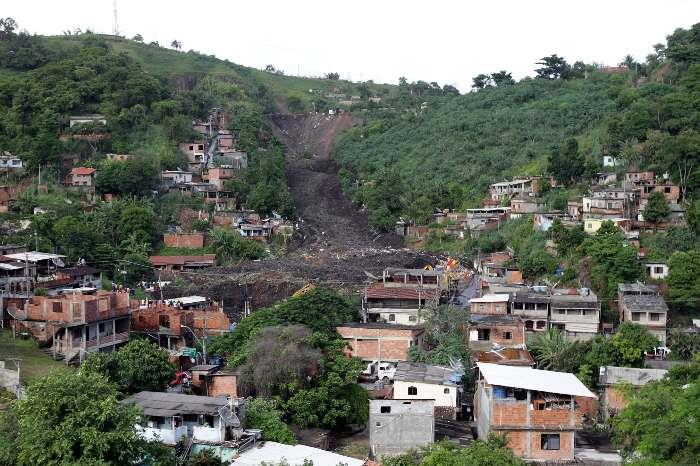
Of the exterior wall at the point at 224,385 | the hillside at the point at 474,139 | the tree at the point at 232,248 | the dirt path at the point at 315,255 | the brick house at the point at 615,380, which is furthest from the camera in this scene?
the hillside at the point at 474,139

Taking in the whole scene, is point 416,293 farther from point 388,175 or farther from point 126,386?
point 388,175

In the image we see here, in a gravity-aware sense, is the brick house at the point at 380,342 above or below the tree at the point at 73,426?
below

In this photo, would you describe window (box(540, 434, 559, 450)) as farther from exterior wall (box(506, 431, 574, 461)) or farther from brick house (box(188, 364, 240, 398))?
brick house (box(188, 364, 240, 398))

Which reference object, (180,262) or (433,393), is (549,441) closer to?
(433,393)

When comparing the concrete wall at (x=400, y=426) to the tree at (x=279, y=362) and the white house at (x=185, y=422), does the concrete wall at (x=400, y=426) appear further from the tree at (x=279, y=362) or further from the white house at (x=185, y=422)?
the white house at (x=185, y=422)

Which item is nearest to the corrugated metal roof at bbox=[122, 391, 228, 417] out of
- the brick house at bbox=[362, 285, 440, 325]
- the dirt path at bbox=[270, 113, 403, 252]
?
the brick house at bbox=[362, 285, 440, 325]

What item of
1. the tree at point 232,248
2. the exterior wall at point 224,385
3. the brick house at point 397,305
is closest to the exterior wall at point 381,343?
the brick house at point 397,305

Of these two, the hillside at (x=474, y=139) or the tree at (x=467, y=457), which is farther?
the hillside at (x=474, y=139)

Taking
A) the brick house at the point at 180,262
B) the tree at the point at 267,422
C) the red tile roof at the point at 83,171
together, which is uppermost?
the red tile roof at the point at 83,171

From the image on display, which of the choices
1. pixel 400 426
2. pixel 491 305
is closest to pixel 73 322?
pixel 400 426
